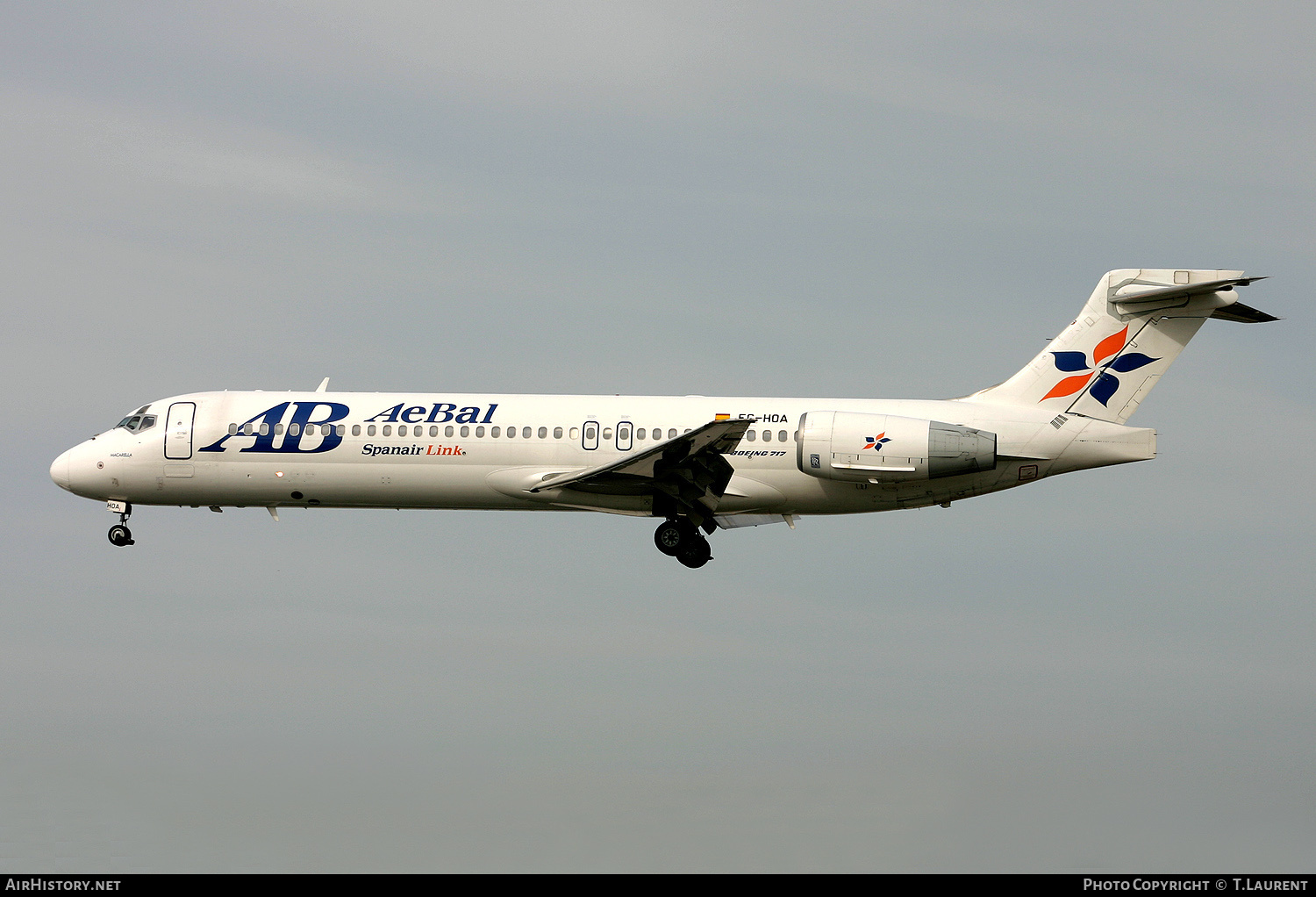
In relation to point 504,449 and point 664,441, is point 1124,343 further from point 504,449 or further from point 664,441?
point 504,449

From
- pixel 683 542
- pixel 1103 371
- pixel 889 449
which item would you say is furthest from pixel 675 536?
pixel 1103 371

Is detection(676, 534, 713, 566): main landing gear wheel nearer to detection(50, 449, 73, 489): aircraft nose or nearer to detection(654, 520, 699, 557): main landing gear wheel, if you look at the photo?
detection(654, 520, 699, 557): main landing gear wheel

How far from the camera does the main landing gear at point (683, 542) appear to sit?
26500mm

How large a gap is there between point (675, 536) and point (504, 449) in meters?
3.98

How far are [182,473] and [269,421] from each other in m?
2.23

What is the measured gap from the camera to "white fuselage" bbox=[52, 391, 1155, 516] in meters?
25.7

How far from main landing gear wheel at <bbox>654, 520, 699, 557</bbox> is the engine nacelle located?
3035 millimetres

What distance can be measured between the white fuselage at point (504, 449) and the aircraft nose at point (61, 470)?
1.24 metres

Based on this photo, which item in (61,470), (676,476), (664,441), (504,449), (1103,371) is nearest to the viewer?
(664,441)

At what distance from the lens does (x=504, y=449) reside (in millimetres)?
26297

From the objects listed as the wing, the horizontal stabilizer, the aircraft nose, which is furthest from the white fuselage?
the horizontal stabilizer

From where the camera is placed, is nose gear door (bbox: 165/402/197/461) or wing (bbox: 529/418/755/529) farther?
nose gear door (bbox: 165/402/197/461)

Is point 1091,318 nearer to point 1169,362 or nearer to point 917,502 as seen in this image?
point 1169,362

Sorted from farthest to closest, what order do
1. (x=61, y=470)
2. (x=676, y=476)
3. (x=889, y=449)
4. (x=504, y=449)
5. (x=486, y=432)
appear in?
(x=61, y=470) < (x=486, y=432) < (x=504, y=449) < (x=676, y=476) < (x=889, y=449)
